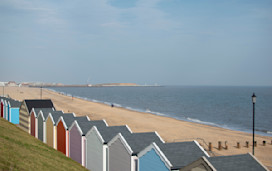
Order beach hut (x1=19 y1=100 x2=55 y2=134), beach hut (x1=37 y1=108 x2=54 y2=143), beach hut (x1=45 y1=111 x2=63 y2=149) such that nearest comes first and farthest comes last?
beach hut (x1=45 y1=111 x2=63 y2=149) → beach hut (x1=37 y1=108 x2=54 y2=143) → beach hut (x1=19 y1=100 x2=55 y2=134)

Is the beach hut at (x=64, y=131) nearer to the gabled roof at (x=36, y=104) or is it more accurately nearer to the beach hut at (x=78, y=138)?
the beach hut at (x=78, y=138)

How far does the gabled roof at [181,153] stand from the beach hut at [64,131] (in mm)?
9515

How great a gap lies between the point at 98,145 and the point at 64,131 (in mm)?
4870

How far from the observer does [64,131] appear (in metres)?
19.8

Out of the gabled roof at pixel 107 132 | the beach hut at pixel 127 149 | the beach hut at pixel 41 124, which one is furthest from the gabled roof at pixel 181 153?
the beach hut at pixel 41 124

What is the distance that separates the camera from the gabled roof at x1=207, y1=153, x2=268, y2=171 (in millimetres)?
8969

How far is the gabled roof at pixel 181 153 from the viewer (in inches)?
434

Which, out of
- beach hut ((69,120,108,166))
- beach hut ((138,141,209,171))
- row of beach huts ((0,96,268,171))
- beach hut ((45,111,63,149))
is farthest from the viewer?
beach hut ((45,111,63,149))

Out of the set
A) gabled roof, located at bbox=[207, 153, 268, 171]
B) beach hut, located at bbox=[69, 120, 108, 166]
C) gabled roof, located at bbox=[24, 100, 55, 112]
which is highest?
gabled roof, located at bbox=[24, 100, 55, 112]

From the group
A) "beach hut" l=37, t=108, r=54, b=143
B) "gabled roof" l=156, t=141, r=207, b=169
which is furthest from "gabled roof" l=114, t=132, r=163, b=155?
"beach hut" l=37, t=108, r=54, b=143

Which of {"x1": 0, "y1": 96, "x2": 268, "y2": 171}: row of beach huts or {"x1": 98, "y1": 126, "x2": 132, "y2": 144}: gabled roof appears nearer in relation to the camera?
{"x1": 0, "y1": 96, "x2": 268, "y2": 171}: row of beach huts

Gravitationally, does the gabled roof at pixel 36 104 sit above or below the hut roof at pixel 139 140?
above

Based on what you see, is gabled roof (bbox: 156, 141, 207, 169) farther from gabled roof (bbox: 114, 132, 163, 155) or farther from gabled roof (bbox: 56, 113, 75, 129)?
gabled roof (bbox: 56, 113, 75, 129)

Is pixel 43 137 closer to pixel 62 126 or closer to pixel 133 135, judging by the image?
pixel 62 126
